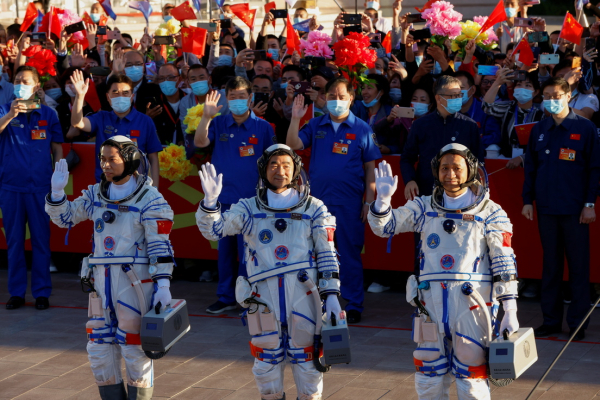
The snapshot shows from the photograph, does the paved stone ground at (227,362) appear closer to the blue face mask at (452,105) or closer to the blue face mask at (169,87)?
the blue face mask at (452,105)

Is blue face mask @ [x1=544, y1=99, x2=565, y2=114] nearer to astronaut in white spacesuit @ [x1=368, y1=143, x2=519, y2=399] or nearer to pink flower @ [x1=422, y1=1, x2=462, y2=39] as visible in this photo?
astronaut in white spacesuit @ [x1=368, y1=143, x2=519, y2=399]

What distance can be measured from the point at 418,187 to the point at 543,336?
1737 millimetres

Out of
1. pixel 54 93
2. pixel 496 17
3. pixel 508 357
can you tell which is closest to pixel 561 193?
pixel 508 357

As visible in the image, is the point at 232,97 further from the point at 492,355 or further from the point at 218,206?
the point at 492,355

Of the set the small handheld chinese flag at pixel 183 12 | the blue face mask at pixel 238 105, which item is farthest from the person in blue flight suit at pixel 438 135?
the small handheld chinese flag at pixel 183 12

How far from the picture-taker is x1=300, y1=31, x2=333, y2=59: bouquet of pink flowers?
10.2m

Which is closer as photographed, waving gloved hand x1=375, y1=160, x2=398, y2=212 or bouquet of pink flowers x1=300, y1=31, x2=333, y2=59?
waving gloved hand x1=375, y1=160, x2=398, y2=212

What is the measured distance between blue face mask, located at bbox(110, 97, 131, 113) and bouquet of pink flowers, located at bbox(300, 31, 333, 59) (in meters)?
2.63

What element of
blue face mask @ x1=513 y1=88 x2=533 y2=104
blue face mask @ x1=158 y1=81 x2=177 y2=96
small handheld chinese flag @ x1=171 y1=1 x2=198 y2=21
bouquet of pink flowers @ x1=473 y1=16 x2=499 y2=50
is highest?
small handheld chinese flag @ x1=171 y1=1 x2=198 y2=21

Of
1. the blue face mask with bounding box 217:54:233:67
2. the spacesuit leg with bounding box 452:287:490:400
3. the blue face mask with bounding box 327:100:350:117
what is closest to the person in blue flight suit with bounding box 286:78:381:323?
the blue face mask with bounding box 327:100:350:117

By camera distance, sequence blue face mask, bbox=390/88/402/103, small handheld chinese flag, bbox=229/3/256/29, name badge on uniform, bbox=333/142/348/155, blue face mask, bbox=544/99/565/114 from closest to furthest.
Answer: blue face mask, bbox=544/99/565/114 < name badge on uniform, bbox=333/142/348/155 < blue face mask, bbox=390/88/402/103 < small handheld chinese flag, bbox=229/3/256/29

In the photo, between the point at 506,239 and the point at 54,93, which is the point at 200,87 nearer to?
the point at 54,93

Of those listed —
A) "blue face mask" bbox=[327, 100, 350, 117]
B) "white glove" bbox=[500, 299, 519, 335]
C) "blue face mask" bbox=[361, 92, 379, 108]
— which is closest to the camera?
"white glove" bbox=[500, 299, 519, 335]

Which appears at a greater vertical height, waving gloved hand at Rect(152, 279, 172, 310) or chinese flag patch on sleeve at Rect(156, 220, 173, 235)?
chinese flag patch on sleeve at Rect(156, 220, 173, 235)
